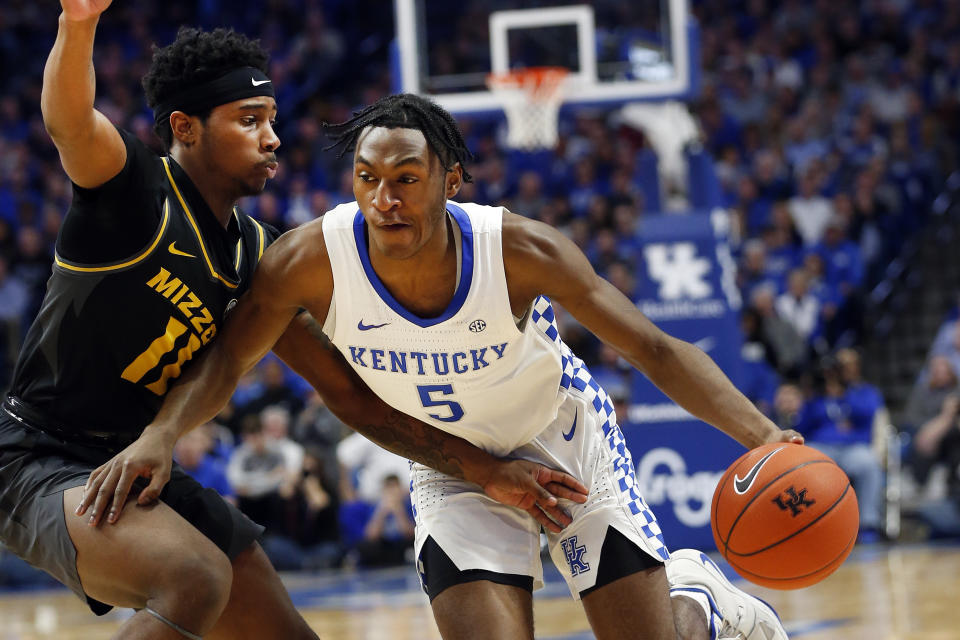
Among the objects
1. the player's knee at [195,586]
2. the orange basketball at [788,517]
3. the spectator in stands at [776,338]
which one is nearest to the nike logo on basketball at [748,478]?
the orange basketball at [788,517]

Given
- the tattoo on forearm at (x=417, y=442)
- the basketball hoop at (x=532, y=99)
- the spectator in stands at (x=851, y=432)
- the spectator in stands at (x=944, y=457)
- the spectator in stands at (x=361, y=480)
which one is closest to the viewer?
the tattoo on forearm at (x=417, y=442)

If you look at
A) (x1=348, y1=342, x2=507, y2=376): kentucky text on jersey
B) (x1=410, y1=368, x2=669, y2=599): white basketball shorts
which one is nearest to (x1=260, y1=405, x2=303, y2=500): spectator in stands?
(x1=410, y1=368, x2=669, y2=599): white basketball shorts

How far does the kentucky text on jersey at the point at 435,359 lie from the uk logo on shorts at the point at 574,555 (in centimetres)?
68

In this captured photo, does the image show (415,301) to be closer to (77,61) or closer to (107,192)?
(107,192)

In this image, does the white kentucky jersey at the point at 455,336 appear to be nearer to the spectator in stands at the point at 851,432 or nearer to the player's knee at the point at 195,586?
the player's knee at the point at 195,586

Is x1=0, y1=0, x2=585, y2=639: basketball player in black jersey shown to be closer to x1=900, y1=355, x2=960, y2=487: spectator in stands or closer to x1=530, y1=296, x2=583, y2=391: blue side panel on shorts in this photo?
x1=530, y1=296, x2=583, y2=391: blue side panel on shorts

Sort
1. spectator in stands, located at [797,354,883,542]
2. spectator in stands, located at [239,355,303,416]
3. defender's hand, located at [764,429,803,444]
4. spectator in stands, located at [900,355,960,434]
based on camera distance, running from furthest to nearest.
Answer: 1. spectator in stands, located at [239,355,303,416]
2. spectator in stands, located at [900,355,960,434]
3. spectator in stands, located at [797,354,883,542]
4. defender's hand, located at [764,429,803,444]

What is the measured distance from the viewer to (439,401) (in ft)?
12.3

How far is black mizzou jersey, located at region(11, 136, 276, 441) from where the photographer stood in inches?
134

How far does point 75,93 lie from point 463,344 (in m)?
1.31

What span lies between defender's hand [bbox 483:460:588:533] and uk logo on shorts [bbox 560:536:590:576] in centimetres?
7

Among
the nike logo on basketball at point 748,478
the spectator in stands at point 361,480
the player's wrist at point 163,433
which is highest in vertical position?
the player's wrist at point 163,433

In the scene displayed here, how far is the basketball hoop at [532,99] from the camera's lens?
30.7ft

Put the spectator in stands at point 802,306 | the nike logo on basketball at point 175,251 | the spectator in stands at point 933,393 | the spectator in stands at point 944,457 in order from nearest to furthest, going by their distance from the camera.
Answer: the nike logo on basketball at point 175,251, the spectator in stands at point 944,457, the spectator in stands at point 933,393, the spectator in stands at point 802,306
